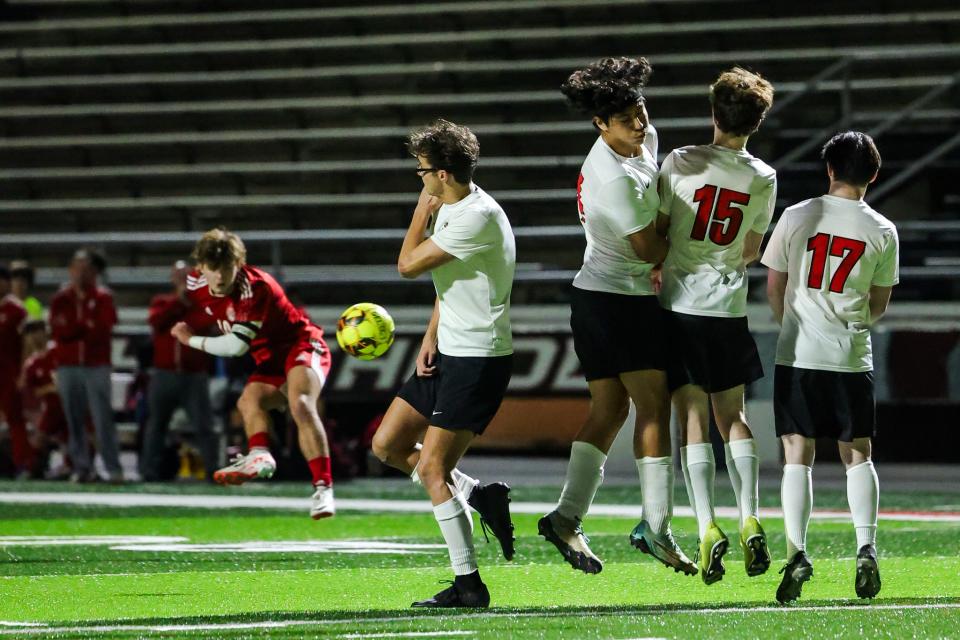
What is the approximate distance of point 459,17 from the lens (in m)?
20.7

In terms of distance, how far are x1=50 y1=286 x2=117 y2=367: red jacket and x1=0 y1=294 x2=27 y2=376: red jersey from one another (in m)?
0.86

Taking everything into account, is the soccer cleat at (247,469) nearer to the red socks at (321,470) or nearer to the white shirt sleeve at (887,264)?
the red socks at (321,470)

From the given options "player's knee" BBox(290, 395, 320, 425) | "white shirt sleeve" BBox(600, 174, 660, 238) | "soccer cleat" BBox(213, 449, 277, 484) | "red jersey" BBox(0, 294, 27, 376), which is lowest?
"red jersey" BBox(0, 294, 27, 376)

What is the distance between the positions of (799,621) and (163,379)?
9.14 meters

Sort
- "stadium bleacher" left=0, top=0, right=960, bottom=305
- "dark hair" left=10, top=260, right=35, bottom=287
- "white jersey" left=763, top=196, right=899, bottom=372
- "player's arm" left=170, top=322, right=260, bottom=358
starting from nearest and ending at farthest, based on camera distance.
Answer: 1. "white jersey" left=763, top=196, right=899, bottom=372
2. "player's arm" left=170, top=322, right=260, bottom=358
3. "dark hair" left=10, top=260, right=35, bottom=287
4. "stadium bleacher" left=0, top=0, right=960, bottom=305

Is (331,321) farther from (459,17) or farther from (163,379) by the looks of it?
(459,17)

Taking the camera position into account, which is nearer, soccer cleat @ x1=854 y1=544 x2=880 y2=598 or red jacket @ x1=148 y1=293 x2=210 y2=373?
soccer cleat @ x1=854 y1=544 x2=880 y2=598

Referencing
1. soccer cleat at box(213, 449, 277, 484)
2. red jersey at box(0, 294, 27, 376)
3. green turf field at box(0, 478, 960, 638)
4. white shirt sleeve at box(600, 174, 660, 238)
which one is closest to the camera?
green turf field at box(0, 478, 960, 638)

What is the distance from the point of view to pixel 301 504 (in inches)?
464

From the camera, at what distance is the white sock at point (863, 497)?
6.02 metres

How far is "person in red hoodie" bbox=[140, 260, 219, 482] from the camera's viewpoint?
44.7 feet

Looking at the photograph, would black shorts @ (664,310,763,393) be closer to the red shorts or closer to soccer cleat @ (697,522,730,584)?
soccer cleat @ (697,522,730,584)

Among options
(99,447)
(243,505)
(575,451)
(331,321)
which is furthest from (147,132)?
(575,451)

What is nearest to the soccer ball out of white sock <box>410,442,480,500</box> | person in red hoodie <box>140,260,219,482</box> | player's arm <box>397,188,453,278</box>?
white sock <box>410,442,480,500</box>
